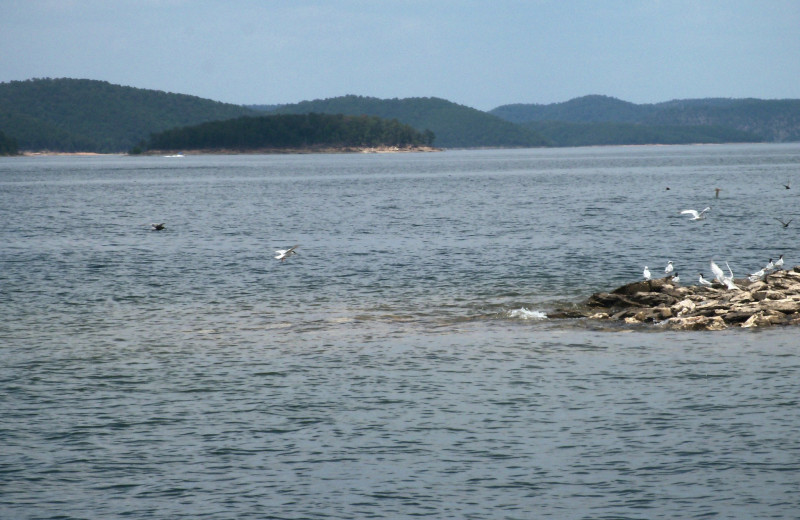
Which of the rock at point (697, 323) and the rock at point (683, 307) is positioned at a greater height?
the rock at point (683, 307)

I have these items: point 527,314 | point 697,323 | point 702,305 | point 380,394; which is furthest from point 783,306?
point 380,394

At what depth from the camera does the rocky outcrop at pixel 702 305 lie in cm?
2650

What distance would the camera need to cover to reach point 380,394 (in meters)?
19.9

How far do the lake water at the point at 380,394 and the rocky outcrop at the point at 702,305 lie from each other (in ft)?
3.94

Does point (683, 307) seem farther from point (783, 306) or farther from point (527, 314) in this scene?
point (527, 314)

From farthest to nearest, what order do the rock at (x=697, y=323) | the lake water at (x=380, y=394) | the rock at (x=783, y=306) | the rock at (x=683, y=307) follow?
the rock at (x=683, y=307) < the rock at (x=783, y=306) < the rock at (x=697, y=323) < the lake water at (x=380, y=394)

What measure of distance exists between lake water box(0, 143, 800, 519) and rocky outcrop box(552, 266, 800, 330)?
120cm

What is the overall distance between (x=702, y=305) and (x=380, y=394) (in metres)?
11.9

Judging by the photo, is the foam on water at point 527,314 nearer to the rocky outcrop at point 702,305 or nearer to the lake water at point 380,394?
the lake water at point 380,394

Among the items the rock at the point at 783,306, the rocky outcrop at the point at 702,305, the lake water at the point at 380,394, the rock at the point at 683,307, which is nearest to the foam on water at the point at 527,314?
the lake water at the point at 380,394

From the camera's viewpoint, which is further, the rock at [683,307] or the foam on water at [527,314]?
the foam on water at [527,314]

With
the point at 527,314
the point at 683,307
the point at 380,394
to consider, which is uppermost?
the point at 683,307

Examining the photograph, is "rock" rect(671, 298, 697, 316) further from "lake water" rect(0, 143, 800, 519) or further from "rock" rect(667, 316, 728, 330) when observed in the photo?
"lake water" rect(0, 143, 800, 519)

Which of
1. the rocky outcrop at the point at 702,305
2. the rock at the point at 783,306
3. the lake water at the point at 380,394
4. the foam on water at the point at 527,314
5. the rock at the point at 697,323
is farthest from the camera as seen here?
the foam on water at the point at 527,314
